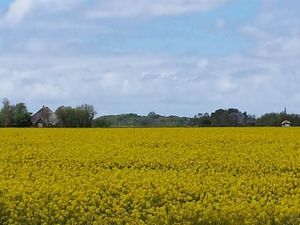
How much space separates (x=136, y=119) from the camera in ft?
157

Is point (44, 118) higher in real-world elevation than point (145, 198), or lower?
higher

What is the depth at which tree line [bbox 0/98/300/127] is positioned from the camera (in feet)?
156

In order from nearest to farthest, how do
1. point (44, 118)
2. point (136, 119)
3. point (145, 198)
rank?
point (145, 198) < point (136, 119) < point (44, 118)

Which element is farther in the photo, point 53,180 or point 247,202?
point 53,180

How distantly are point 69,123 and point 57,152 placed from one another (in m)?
35.5

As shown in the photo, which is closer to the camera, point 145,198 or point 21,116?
point 145,198

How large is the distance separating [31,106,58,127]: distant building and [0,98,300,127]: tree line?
4.11ft

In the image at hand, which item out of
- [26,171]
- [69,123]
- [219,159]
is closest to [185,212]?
[26,171]

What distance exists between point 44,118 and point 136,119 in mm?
10955

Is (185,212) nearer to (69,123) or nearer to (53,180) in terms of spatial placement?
(53,180)

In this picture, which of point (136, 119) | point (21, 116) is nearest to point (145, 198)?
point (136, 119)

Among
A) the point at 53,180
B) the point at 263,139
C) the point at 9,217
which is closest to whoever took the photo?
the point at 9,217

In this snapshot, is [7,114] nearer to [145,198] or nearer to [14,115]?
[14,115]

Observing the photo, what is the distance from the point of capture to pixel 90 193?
7797mm
